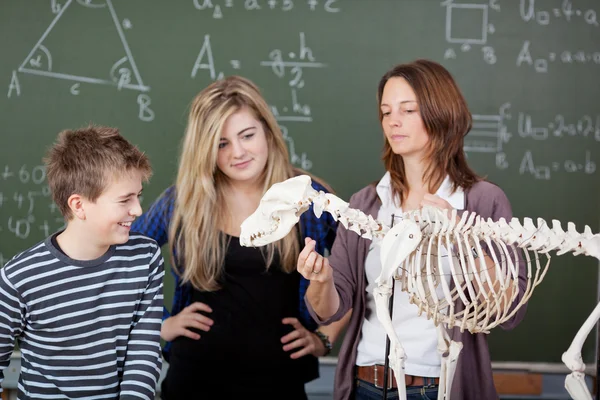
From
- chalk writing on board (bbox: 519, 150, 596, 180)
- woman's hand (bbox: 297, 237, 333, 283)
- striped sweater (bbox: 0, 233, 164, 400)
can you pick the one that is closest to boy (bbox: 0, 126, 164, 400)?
striped sweater (bbox: 0, 233, 164, 400)

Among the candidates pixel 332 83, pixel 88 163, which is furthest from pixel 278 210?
pixel 332 83

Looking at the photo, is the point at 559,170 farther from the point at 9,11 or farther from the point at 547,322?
the point at 9,11

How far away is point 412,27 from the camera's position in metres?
3.30

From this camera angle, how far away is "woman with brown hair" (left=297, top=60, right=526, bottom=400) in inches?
74.4

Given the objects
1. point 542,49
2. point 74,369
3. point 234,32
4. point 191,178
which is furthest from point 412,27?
point 74,369

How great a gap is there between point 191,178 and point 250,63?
1222 millimetres

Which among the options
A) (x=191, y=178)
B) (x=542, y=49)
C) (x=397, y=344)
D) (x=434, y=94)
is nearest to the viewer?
(x=397, y=344)

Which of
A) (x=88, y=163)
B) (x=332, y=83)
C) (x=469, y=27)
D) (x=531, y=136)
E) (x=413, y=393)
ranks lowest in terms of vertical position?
(x=413, y=393)

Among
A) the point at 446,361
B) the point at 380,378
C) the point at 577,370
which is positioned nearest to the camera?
the point at 577,370

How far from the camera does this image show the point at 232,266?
2.32 m

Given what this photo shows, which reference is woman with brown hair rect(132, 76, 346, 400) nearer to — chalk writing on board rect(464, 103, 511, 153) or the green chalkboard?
the green chalkboard

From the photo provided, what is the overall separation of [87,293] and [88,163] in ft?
1.21

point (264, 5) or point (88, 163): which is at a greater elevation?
point (264, 5)

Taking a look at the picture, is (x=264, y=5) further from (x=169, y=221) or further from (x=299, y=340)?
(x=299, y=340)
